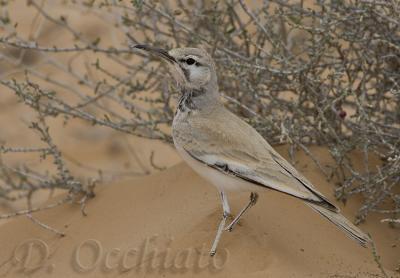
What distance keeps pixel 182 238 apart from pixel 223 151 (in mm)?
576

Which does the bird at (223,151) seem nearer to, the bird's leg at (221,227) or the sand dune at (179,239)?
the bird's leg at (221,227)

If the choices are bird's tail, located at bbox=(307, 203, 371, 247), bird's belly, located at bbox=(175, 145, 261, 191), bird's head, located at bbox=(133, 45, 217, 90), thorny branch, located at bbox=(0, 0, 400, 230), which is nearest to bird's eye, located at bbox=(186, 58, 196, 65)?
bird's head, located at bbox=(133, 45, 217, 90)

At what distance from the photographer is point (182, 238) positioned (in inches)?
188

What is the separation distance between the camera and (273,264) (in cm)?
443

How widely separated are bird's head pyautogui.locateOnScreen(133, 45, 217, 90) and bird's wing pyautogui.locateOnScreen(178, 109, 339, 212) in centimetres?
33

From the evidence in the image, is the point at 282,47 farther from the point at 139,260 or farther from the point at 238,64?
the point at 139,260

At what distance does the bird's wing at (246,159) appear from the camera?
4467 mm

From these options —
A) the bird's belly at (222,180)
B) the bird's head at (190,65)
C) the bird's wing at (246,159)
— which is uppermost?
the bird's head at (190,65)

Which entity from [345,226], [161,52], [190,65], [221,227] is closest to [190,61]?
[190,65]

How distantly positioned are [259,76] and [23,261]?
80.1 inches

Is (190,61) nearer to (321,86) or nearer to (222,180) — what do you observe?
(222,180)

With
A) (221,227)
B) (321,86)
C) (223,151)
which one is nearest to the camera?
(221,227)

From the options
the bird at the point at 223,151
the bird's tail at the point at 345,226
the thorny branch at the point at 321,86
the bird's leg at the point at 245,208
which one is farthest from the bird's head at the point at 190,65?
the bird's tail at the point at 345,226

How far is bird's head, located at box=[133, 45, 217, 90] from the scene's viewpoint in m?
4.99
